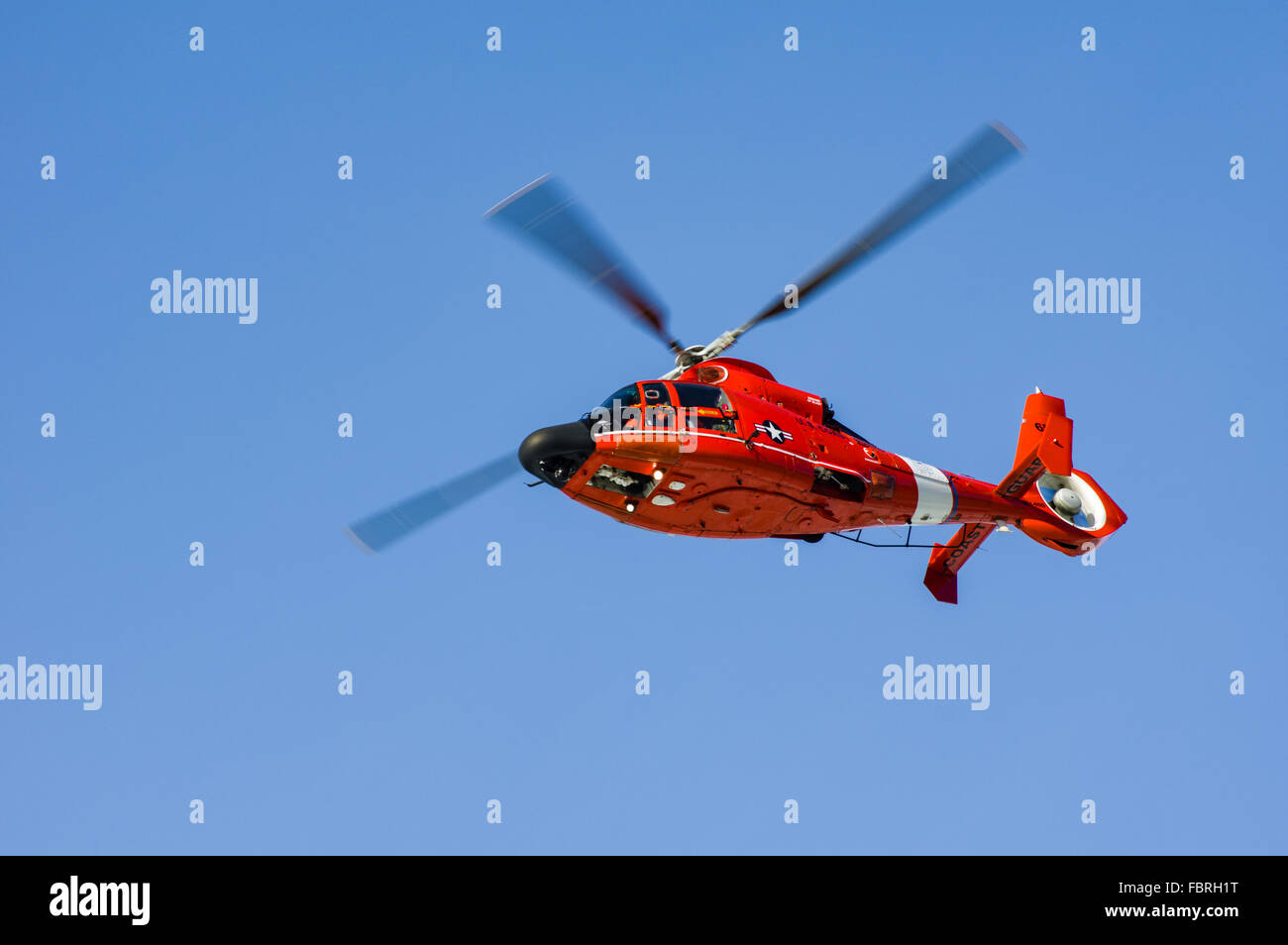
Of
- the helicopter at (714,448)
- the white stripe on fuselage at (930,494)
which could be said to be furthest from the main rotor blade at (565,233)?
the white stripe on fuselage at (930,494)

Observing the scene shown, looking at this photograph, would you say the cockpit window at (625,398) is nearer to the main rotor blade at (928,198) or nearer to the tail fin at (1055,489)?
the main rotor blade at (928,198)

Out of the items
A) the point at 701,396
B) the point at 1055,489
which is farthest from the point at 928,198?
the point at 1055,489

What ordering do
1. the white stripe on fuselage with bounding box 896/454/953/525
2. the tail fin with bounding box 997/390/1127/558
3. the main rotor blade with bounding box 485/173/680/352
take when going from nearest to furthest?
the main rotor blade with bounding box 485/173/680/352, the white stripe on fuselage with bounding box 896/454/953/525, the tail fin with bounding box 997/390/1127/558

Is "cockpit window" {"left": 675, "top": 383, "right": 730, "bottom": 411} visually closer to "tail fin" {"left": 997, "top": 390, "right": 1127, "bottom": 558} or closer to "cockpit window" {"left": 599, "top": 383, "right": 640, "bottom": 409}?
"cockpit window" {"left": 599, "top": 383, "right": 640, "bottom": 409}

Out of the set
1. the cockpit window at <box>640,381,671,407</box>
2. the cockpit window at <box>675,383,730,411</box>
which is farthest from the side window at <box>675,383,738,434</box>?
the cockpit window at <box>640,381,671,407</box>

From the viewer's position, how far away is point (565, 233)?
22.5m

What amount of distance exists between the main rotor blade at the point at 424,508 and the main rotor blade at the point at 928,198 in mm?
5624

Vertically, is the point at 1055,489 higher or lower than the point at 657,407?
lower

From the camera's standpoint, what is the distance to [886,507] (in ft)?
89.2

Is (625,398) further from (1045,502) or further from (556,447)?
(1045,502)

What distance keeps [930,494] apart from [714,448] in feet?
21.1

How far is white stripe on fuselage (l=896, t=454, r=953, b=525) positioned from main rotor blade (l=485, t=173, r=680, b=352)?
7663 millimetres

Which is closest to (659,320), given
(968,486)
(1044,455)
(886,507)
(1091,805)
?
(886,507)

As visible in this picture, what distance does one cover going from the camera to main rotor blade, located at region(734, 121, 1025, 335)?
24.3 m
